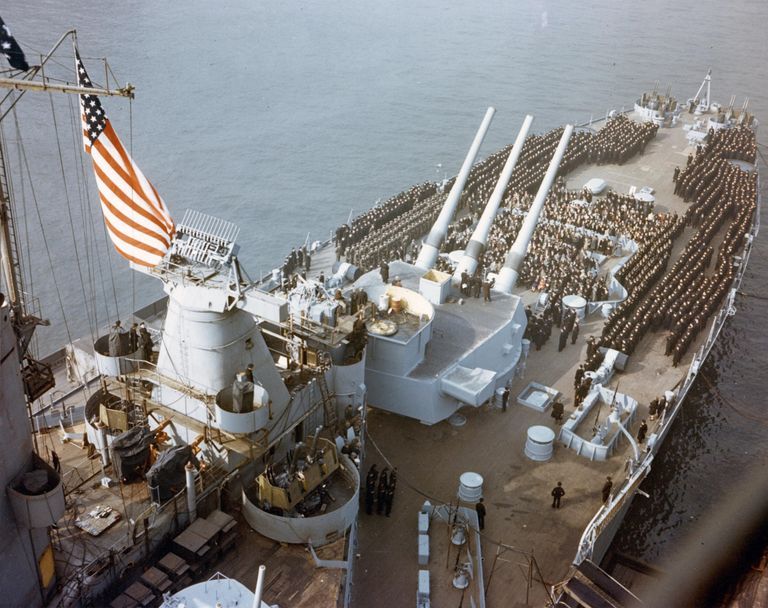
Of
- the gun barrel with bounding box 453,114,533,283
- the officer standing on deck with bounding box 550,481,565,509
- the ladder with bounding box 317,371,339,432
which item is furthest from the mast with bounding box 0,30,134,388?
the gun barrel with bounding box 453,114,533,283

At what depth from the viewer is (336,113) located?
47.1 metres

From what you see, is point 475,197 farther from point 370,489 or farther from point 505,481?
point 370,489

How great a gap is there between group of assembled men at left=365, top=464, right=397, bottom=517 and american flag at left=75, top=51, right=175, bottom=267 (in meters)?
5.84

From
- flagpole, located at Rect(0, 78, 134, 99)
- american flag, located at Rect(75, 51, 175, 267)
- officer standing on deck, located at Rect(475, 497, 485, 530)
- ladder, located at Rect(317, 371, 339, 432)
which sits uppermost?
flagpole, located at Rect(0, 78, 134, 99)

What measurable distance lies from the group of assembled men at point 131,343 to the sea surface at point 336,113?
3563mm

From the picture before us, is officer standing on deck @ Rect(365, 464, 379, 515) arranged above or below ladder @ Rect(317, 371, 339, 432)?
below

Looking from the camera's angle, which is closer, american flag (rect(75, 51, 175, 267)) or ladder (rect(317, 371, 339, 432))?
american flag (rect(75, 51, 175, 267))

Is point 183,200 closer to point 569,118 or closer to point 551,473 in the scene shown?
point 551,473

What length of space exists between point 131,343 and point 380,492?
5.28m

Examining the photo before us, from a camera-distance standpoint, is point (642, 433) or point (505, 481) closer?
point (505, 481)

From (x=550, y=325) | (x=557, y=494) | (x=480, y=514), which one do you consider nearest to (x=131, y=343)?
(x=480, y=514)

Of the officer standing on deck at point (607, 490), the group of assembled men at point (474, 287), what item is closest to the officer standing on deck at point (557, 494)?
the officer standing on deck at point (607, 490)

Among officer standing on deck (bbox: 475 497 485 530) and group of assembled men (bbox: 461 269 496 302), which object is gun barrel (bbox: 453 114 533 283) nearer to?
group of assembled men (bbox: 461 269 496 302)

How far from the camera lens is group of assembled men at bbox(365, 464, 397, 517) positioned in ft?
47.7
